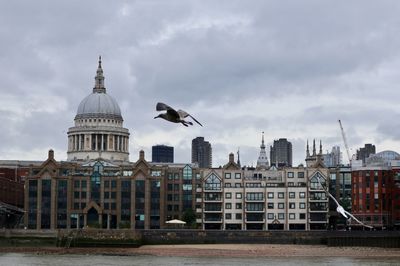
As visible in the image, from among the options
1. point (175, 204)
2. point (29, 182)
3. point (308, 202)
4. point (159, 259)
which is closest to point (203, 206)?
point (175, 204)

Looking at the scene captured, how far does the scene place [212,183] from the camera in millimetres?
177375

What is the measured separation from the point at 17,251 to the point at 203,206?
2266 inches

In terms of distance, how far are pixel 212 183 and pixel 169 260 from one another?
7158cm

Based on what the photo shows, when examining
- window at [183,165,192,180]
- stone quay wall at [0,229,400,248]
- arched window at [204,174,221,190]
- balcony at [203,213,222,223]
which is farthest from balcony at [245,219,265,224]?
stone quay wall at [0,229,400,248]

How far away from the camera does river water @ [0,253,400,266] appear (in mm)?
100819

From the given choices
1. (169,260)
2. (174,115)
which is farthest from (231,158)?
(174,115)

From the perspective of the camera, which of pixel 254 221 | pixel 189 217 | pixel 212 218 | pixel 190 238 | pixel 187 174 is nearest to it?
pixel 190 238

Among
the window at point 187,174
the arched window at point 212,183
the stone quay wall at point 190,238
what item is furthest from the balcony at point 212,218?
the stone quay wall at point 190,238

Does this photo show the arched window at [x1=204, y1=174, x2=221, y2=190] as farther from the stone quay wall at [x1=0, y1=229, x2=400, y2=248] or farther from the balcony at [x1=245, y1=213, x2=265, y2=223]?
the stone quay wall at [x1=0, y1=229, x2=400, y2=248]

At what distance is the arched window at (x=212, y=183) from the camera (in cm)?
17688

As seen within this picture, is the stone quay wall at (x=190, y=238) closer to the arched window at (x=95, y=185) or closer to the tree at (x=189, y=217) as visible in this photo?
the tree at (x=189, y=217)

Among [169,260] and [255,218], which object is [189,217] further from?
[169,260]

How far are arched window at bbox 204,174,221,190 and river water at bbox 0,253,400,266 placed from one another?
6305cm

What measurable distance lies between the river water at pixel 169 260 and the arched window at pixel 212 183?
63.0m
